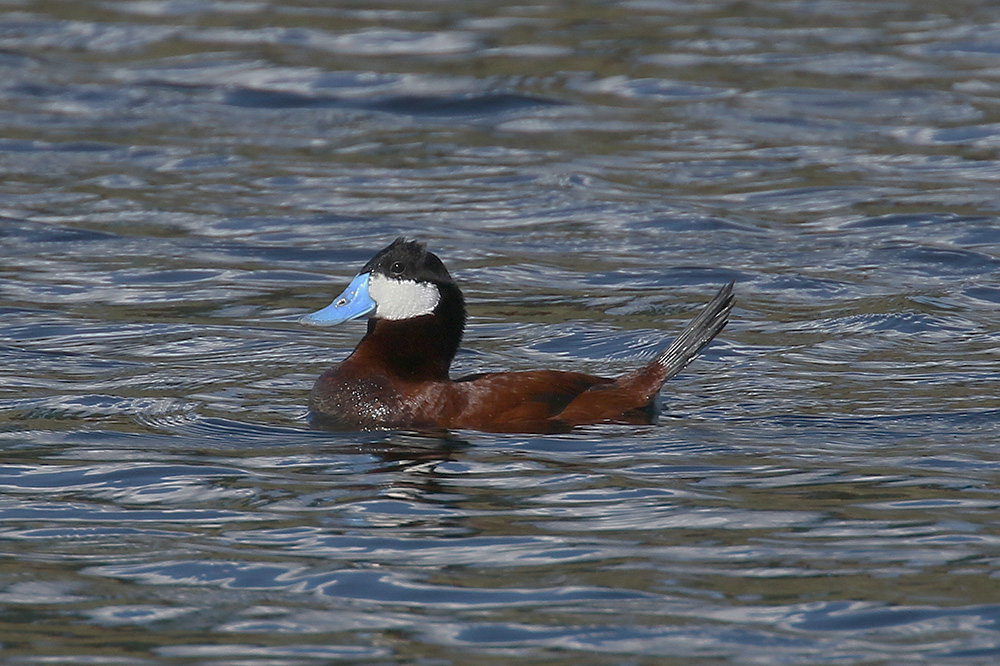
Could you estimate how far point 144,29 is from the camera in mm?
17578

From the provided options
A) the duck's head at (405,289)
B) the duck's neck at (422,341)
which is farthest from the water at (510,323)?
the duck's head at (405,289)

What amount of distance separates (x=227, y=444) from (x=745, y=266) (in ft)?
16.1

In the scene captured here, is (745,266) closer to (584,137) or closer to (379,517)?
(584,137)

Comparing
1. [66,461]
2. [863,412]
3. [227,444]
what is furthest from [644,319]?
[66,461]

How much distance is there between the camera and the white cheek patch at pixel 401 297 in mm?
7391

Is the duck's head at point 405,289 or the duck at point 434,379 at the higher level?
the duck's head at point 405,289

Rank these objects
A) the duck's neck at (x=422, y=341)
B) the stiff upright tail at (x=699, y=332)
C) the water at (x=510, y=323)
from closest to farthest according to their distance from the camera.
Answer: the water at (x=510, y=323) < the duck's neck at (x=422, y=341) < the stiff upright tail at (x=699, y=332)

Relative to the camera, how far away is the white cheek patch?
24.2ft

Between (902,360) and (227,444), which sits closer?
(227,444)

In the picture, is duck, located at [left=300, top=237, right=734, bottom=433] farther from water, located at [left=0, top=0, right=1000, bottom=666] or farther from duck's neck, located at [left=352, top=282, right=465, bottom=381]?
water, located at [left=0, top=0, right=1000, bottom=666]

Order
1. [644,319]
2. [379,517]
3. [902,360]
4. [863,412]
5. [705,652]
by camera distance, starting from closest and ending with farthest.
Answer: [705,652] → [379,517] → [863,412] → [902,360] → [644,319]

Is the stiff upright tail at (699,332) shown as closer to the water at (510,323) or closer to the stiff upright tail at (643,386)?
the stiff upright tail at (643,386)

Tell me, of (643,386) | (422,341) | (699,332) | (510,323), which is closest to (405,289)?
(422,341)

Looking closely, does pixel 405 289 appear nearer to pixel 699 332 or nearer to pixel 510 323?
pixel 699 332
